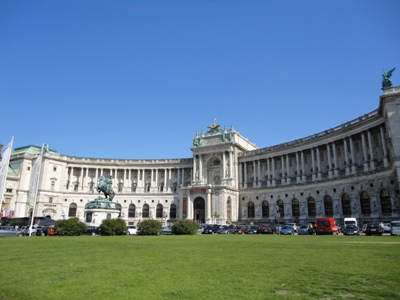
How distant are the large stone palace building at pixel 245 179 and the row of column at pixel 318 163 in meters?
0.19

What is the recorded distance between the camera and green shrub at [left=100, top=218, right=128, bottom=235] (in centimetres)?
3481

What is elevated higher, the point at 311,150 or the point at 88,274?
the point at 311,150

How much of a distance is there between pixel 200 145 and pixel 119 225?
5119 centimetres

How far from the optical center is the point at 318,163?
6506 cm

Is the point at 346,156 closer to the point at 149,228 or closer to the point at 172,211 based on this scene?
the point at 149,228

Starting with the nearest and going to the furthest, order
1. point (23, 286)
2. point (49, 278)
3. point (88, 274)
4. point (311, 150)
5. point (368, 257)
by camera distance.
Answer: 1. point (23, 286)
2. point (49, 278)
3. point (88, 274)
4. point (368, 257)
5. point (311, 150)

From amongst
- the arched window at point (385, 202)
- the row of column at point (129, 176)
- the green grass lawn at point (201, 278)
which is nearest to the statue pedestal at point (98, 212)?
the green grass lawn at point (201, 278)

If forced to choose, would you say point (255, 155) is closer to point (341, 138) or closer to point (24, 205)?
point (341, 138)

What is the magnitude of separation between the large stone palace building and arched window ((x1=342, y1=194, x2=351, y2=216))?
182mm

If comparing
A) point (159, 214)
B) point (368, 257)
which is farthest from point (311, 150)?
point (368, 257)

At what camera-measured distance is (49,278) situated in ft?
32.1

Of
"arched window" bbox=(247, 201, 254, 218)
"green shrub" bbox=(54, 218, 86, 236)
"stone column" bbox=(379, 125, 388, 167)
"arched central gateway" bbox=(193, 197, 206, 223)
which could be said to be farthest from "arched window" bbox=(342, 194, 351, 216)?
"green shrub" bbox=(54, 218, 86, 236)

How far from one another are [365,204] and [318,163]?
46.0ft

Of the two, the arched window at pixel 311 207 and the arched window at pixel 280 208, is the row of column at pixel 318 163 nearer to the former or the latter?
the arched window at pixel 311 207
